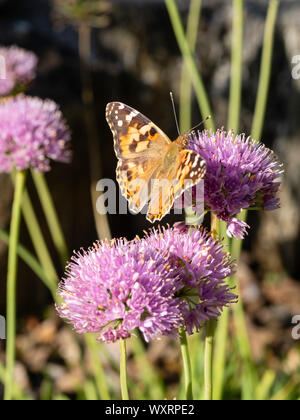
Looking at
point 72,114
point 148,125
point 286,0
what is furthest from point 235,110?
point 286,0

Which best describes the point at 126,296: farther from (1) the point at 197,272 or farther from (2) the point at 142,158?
(2) the point at 142,158

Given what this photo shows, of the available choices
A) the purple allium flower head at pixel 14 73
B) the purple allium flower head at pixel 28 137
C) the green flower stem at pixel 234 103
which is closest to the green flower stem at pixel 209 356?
the green flower stem at pixel 234 103

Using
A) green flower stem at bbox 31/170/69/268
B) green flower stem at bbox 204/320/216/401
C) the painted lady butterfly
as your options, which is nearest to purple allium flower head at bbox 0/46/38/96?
green flower stem at bbox 31/170/69/268

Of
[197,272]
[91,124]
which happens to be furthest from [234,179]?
[91,124]

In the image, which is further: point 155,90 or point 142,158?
point 155,90

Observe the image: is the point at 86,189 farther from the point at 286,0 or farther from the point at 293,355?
the point at 286,0

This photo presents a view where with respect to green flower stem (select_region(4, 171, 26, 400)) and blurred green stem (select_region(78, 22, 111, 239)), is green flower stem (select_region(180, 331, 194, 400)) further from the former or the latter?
blurred green stem (select_region(78, 22, 111, 239))

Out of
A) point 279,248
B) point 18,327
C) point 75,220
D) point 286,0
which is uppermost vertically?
point 286,0
